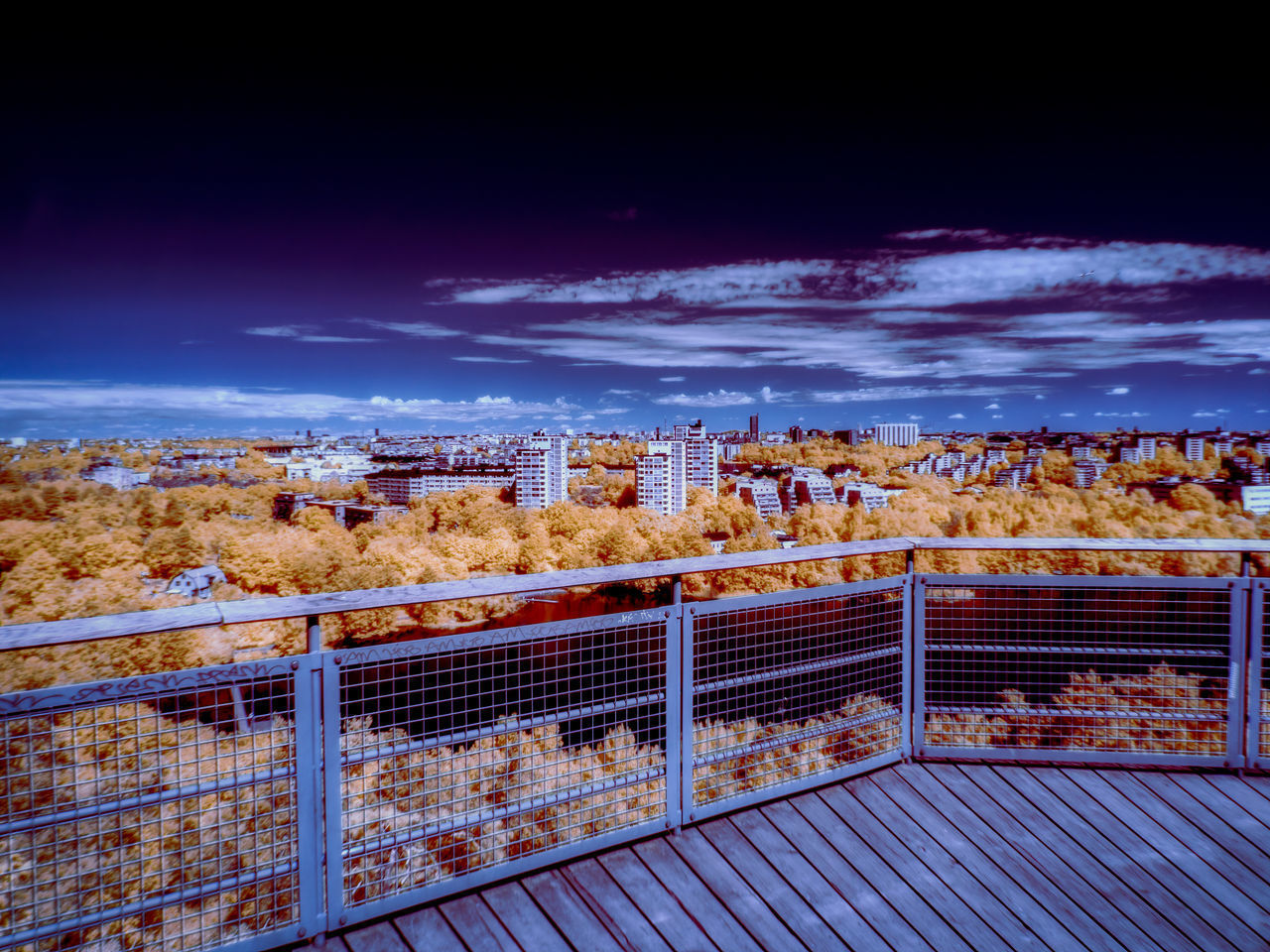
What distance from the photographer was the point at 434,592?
2.04 meters

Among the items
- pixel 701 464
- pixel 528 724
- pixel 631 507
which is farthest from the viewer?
pixel 701 464

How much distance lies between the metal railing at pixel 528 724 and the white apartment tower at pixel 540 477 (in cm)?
5631

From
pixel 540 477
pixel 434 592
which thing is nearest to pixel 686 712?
pixel 434 592

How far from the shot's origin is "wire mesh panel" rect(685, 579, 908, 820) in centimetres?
273

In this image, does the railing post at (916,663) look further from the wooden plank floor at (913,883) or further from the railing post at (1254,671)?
the railing post at (1254,671)

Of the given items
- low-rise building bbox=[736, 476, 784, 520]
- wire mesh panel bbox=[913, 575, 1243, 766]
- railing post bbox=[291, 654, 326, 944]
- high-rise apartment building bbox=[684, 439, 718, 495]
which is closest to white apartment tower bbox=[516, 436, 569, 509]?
high-rise apartment building bbox=[684, 439, 718, 495]

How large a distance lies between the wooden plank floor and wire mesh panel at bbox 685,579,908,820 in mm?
152

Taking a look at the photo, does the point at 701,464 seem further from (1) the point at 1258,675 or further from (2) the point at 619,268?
(1) the point at 1258,675

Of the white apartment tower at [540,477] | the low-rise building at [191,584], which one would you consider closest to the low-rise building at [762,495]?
the white apartment tower at [540,477]

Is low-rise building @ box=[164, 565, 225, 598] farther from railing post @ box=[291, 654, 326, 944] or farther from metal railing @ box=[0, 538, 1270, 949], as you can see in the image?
railing post @ box=[291, 654, 326, 944]

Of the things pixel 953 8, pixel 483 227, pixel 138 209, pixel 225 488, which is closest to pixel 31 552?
pixel 225 488

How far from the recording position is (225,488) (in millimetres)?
44594

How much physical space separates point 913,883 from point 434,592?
1920 mm

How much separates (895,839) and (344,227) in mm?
50027
